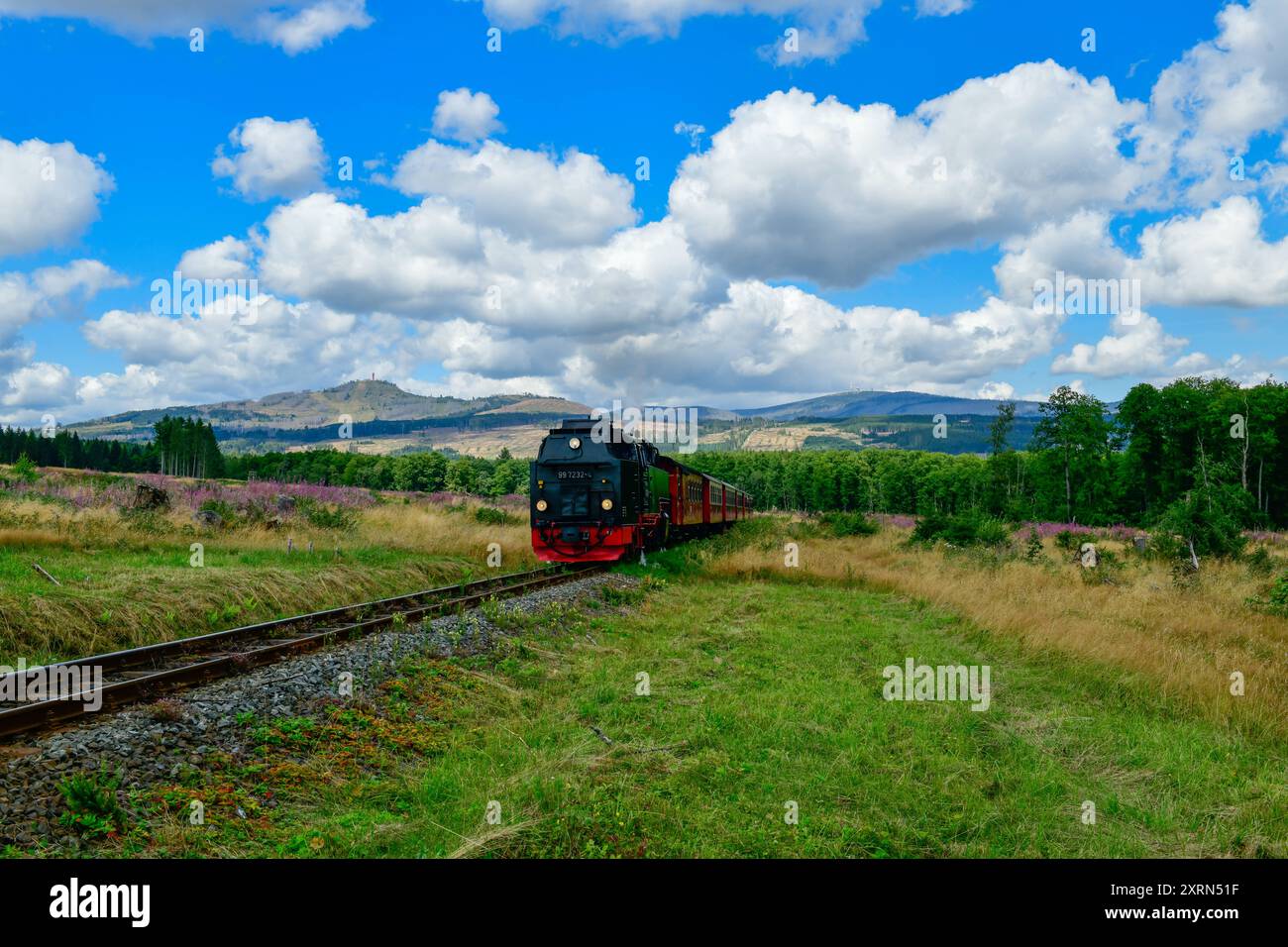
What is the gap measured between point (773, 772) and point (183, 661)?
8.04 metres

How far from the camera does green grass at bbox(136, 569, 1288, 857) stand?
558 cm

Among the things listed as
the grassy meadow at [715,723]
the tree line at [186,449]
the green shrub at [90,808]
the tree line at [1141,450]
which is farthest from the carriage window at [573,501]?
the tree line at [186,449]

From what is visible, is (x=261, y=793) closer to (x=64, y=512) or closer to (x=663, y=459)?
(x=64, y=512)

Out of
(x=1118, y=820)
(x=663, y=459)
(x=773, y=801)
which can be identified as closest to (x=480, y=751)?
(x=773, y=801)

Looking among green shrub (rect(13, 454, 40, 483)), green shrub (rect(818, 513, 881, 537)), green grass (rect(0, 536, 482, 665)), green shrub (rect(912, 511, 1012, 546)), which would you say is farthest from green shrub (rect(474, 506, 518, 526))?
green shrub (rect(912, 511, 1012, 546))

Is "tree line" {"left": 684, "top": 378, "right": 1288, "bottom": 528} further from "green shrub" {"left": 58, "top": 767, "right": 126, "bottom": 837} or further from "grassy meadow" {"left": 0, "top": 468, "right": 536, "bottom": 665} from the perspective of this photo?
"green shrub" {"left": 58, "top": 767, "right": 126, "bottom": 837}

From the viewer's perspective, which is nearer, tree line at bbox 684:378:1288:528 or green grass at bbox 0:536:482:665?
green grass at bbox 0:536:482:665

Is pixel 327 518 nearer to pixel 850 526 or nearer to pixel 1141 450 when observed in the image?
pixel 850 526

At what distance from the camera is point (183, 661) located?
994cm

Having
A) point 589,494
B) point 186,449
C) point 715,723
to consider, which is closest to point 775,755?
point 715,723

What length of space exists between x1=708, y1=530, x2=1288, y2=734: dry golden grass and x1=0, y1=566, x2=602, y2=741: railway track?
36.2 ft

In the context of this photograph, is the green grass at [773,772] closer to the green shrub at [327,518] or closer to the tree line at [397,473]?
the green shrub at [327,518]

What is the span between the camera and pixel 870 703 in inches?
371

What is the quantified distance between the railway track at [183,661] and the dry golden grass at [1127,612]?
36.2ft
